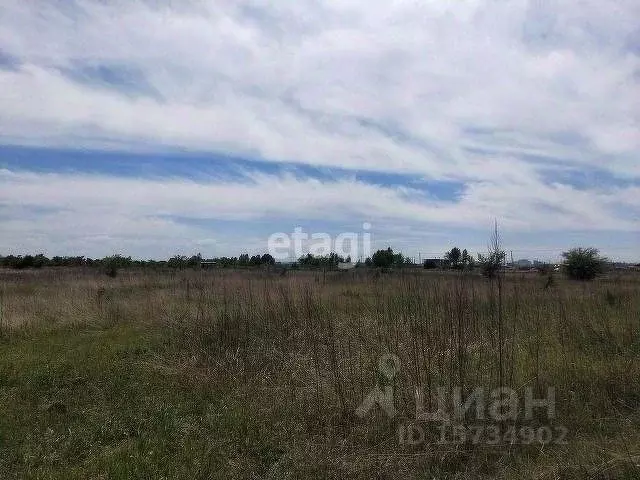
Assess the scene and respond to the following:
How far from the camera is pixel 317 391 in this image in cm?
593

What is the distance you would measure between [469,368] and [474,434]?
3.67 feet

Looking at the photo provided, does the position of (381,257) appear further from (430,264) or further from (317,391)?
(317,391)

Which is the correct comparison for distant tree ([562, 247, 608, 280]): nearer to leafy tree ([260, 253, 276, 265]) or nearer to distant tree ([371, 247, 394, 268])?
distant tree ([371, 247, 394, 268])

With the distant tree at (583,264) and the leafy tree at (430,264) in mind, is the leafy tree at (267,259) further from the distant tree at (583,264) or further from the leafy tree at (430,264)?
the leafy tree at (430,264)

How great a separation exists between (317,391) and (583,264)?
2706 centimetres

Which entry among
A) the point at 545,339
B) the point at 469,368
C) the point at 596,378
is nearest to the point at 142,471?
the point at 469,368

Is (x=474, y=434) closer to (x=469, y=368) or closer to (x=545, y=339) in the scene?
(x=469, y=368)

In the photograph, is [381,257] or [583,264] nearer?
[583,264]

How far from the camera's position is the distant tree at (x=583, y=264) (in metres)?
28.8

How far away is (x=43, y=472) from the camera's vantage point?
4.53 metres

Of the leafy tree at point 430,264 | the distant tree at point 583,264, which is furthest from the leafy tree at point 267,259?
the leafy tree at point 430,264

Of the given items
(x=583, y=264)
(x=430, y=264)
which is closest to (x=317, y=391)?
(x=430, y=264)

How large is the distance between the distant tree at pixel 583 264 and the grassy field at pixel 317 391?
2059 centimetres

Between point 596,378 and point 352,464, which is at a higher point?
point 596,378
